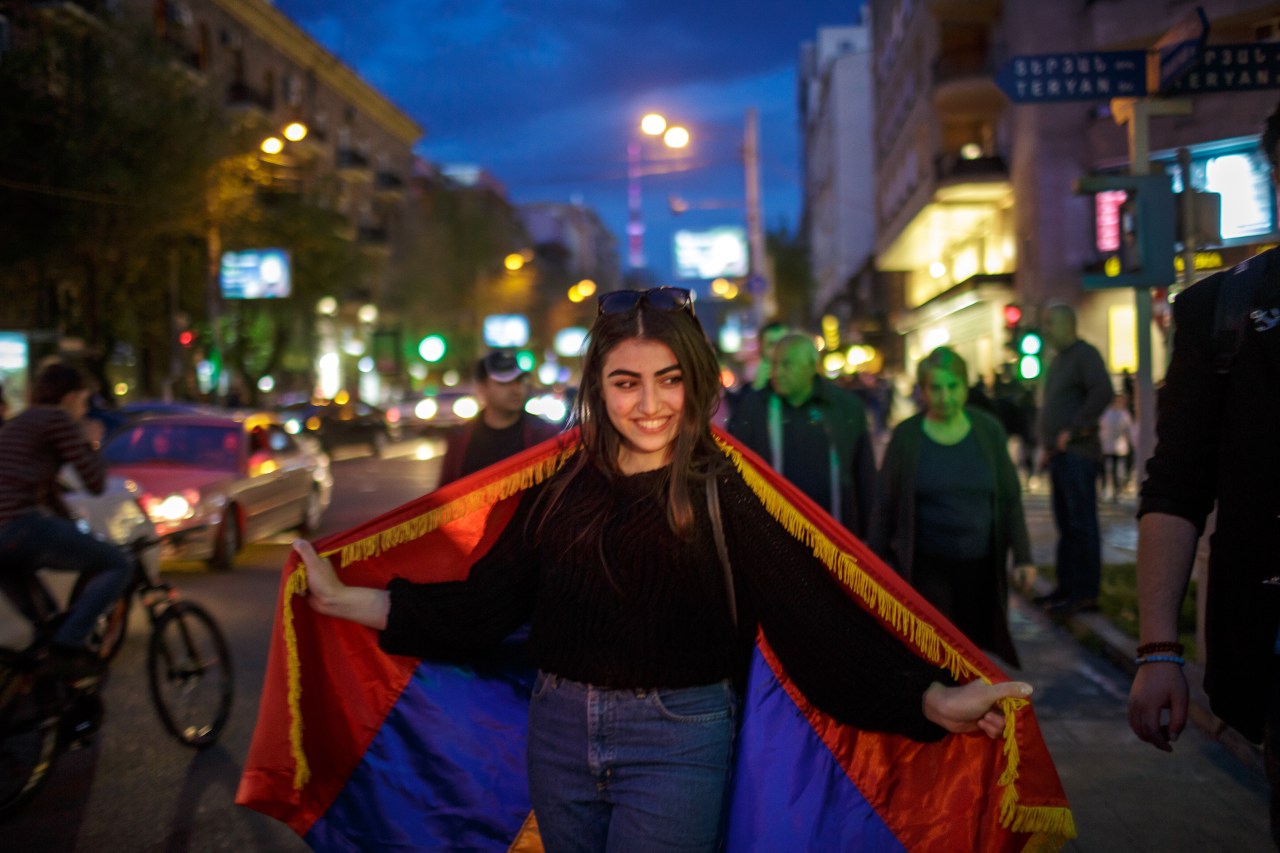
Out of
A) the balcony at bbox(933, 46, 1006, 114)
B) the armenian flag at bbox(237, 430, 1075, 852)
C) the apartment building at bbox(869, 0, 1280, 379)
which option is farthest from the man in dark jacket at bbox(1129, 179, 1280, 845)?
the balcony at bbox(933, 46, 1006, 114)

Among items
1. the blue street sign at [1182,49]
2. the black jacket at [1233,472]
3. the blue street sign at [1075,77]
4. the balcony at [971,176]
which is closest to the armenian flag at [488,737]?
the black jacket at [1233,472]

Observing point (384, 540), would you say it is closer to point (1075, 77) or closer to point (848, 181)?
point (1075, 77)

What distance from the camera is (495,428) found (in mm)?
6918

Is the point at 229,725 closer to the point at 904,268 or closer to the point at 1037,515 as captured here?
the point at 1037,515

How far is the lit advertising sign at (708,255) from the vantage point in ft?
205

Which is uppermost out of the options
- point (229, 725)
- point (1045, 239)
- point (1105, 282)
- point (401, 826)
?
point (1045, 239)

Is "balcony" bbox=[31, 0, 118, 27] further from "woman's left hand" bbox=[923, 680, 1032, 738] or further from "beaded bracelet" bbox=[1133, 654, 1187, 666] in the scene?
"beaded bracelet" bbox=[1133, 654, 1187, 666]

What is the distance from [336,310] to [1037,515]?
36.1 m

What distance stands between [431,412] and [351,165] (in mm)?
18654

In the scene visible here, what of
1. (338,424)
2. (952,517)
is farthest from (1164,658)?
(338,424)

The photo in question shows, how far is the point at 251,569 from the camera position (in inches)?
482

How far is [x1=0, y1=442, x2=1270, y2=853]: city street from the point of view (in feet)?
16.0

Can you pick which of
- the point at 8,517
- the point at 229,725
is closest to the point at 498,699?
the point at 8,517

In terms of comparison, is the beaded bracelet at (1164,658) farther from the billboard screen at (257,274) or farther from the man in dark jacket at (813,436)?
the billboard screen at (257,274)
